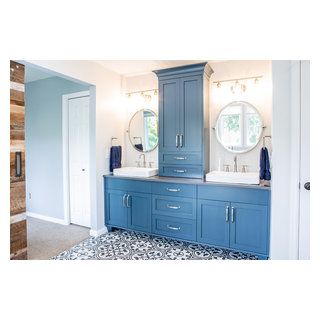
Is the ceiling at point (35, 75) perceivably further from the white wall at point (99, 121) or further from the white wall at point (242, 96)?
the white wall at point (242, 96)

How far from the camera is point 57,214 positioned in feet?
12.0

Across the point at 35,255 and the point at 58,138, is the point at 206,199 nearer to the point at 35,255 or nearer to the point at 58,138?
the point at 35,255

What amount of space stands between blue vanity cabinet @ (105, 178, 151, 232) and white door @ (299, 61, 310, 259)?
166cm

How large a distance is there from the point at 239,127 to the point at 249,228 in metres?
1.27

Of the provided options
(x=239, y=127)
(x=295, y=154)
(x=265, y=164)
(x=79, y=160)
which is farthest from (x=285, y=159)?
(x=79, y=160)

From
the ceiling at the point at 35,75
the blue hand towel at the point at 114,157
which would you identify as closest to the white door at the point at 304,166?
the blue hand towel at the point at 114,157

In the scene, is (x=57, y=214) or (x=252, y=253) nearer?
(x=252, y=253)

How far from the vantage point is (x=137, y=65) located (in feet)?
10.2

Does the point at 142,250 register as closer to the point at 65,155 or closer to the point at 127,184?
the point at 127,184

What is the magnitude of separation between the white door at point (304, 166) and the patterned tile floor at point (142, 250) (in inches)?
26.5

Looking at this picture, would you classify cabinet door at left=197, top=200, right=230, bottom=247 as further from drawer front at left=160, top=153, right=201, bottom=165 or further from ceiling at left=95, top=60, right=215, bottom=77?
ceiling at left=95, top=60, right=215, bottom=77
